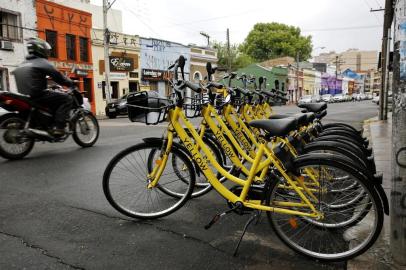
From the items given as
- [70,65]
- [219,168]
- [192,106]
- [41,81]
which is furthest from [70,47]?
[219,168]

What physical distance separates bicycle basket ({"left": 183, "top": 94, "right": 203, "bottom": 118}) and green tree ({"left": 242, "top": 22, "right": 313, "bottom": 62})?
60.8 m

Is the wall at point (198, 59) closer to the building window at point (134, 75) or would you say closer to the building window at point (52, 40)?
the building window at point (134, 75)

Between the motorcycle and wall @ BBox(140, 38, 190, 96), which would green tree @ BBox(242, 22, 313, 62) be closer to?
wall @ BBox(140, 38, 190, 96)

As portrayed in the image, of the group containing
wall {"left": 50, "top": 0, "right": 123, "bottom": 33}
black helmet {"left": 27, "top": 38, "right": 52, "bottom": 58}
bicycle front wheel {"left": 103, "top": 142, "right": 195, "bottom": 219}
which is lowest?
bicycle front wheel {"left": 103, "top": 142, "right": 195, "bottom": 219}

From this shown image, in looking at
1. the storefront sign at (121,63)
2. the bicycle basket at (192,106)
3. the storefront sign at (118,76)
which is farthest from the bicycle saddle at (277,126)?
the storefront sign at (121,63)

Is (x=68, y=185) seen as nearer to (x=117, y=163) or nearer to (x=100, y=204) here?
(x=100, y=204)

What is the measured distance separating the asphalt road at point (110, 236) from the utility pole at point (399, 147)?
55cm

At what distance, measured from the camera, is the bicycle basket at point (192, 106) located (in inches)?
147

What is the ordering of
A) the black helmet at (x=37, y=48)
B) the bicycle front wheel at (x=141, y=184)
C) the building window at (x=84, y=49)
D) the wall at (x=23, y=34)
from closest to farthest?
the bicycle front wheel at (x=141, y=184) < the black helmet at (x=37, y=48) < the wall at (x=23, y=34) < the building window at (x=84, y=49)

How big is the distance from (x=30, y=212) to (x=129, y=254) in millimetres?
1486

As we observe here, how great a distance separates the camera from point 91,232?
3.25 meters

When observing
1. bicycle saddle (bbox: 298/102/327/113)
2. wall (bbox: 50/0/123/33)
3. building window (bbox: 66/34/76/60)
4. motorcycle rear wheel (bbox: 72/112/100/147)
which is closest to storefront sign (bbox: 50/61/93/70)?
Answer: building window (bbox: 66/34/76/60)

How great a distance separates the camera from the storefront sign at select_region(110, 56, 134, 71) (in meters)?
27.8

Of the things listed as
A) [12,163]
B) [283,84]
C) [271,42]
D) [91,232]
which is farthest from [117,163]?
[271,42]
